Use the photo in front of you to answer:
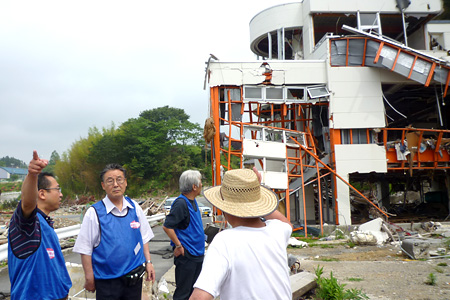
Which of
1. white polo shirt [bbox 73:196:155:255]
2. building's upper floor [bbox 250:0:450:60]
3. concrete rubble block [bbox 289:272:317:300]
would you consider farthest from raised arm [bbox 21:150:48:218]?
building's upper floor [bbox 250:0:450:60]

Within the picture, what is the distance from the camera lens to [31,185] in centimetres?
219

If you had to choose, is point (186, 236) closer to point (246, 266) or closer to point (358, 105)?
point (246, 266)

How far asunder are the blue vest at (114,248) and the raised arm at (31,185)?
2.85ft

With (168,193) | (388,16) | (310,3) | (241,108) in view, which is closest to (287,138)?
(241,108)

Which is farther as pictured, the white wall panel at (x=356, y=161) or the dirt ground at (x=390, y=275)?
the white wall panel at (x=356, y=161)

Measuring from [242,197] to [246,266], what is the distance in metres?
0.39

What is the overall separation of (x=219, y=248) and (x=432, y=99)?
61.5ft

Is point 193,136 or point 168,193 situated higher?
point 193,136

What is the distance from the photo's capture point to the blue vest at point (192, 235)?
12.6 ft

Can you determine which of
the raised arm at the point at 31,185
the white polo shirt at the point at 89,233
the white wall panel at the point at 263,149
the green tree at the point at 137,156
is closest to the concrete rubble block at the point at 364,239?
the white wall panel at the point at 263,149

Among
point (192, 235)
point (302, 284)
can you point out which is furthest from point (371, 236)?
point (192, 235)

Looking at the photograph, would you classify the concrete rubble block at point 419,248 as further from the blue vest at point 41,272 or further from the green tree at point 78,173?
the green tree at point 78,173

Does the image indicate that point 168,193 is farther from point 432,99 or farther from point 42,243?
point 42,243

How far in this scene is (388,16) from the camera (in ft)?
52.7
